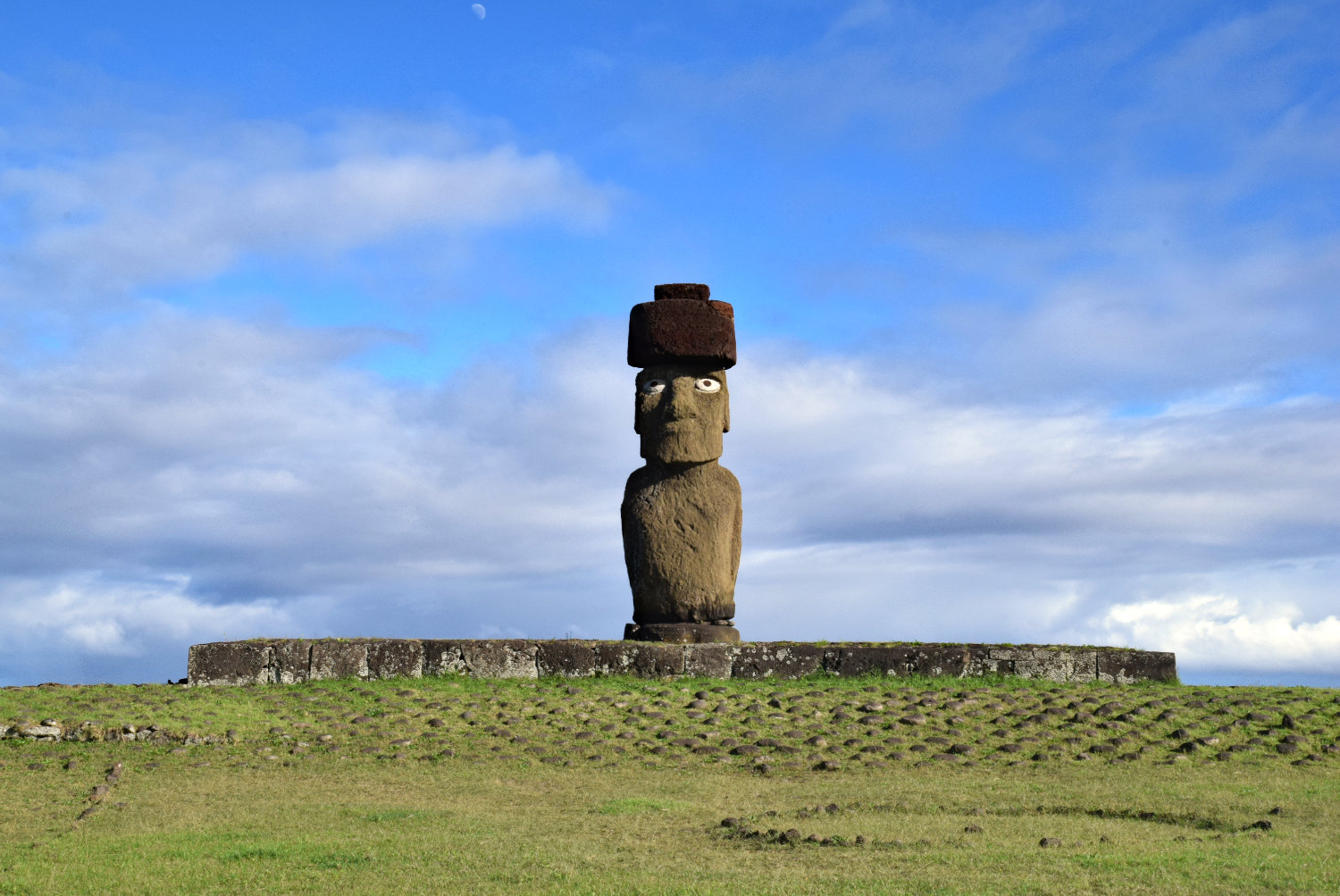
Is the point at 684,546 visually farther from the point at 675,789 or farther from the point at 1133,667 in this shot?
the point at 675,789

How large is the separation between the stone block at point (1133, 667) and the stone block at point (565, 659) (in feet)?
20.6

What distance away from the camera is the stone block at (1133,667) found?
14.8m

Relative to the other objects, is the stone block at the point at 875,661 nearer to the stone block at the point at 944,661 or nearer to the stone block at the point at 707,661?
the stone block at the point at 944,661

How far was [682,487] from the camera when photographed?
52.7 feet

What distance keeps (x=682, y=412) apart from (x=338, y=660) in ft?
17.7

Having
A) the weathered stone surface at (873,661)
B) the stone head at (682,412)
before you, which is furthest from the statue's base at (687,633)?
the stone head at (682,412)

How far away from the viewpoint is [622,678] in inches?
561

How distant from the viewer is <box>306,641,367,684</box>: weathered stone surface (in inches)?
568

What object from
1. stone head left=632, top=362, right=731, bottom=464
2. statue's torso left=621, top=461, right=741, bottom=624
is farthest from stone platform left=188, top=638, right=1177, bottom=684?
stone head left=632, top=362, right=731, bottom=464

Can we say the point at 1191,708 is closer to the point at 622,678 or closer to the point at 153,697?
the point at 622,678

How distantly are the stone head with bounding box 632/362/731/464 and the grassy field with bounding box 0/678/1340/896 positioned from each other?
11.1 ft

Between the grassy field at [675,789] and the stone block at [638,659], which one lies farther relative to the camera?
the stone block at [638,659]

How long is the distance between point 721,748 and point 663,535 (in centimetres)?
519

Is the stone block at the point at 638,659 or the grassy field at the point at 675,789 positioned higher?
the stone block at the point at 638,659
